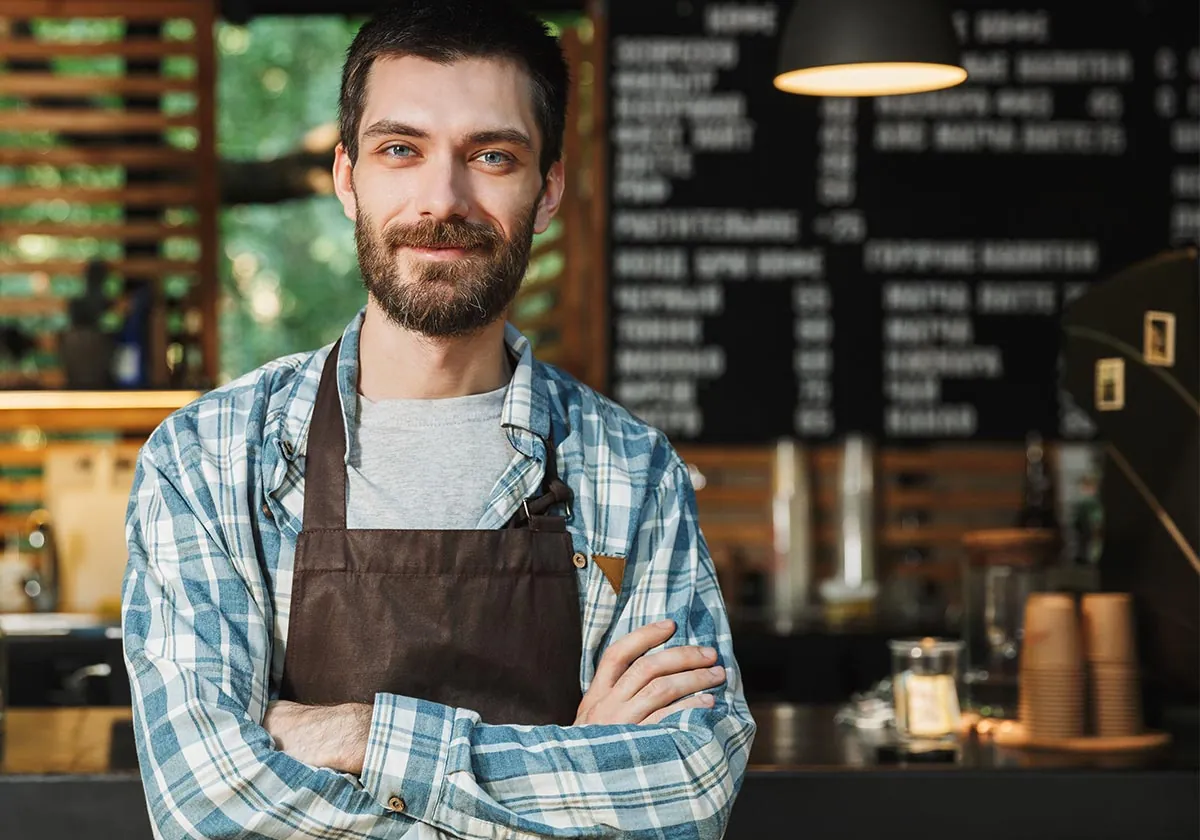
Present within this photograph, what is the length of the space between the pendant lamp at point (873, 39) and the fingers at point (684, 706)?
4.46 ft

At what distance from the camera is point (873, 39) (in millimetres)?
2730

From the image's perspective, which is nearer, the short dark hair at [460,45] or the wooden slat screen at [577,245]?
the short dark hair at [460,45]

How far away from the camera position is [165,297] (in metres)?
4.75

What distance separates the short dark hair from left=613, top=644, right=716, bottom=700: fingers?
20.8 inches

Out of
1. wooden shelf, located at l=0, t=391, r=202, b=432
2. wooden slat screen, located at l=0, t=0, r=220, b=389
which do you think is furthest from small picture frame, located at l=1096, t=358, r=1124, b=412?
wooden slat screen, located at l=0, t=0, r=220, b=389

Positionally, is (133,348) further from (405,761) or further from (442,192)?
(405,761)

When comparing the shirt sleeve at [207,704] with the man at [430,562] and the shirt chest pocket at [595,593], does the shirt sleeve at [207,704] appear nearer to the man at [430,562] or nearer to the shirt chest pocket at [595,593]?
the man at [430,562]

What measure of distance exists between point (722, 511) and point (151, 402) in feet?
5.32

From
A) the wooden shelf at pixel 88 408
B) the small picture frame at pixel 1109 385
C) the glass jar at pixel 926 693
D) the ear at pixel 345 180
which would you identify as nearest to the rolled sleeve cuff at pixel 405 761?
the ear at pixel 345 180

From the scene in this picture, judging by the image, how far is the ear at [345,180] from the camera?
183 cm

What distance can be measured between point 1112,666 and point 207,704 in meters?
1.44

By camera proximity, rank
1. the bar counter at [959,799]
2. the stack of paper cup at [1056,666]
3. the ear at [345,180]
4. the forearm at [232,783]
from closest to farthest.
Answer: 1. the forearm at [232,783]
2. the ear at [345,180]
3. the bar counter at [959,799]
4. the stack of paper cup at [1056,666]

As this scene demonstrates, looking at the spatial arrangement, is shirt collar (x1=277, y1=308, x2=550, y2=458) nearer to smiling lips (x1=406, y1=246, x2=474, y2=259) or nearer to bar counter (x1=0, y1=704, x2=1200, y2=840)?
smiling lips (x1=406, y1=246, x2=474, y2=259)

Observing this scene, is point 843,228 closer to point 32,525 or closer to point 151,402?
point 151,402
